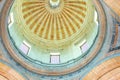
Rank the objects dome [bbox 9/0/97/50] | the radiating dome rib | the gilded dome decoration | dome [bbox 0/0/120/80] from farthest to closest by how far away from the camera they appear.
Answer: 1. the radiating dome rib
2. the gilded dome decoration
3. dome [bbox 9/0/97/50]
4. dome [bbox 0/0/120/80]

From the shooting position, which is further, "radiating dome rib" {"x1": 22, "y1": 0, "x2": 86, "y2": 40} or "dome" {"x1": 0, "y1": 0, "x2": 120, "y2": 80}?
"radiating dome rib" {"x1": 22, "y1": 0, "x2": 86, "y2": 40}

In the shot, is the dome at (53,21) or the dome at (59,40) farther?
the dome at (53,21)

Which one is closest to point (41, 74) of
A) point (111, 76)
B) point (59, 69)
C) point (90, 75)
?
point (59, 69)

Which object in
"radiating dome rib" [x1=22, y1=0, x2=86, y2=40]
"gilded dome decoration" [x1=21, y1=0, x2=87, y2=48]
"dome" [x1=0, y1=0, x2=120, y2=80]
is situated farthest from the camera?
"radiating dome rib" [x1=22, y1=0, x2=86, y2=40]

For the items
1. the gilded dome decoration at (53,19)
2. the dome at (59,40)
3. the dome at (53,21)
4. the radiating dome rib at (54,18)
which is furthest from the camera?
the radiating dome rib at (54,18)

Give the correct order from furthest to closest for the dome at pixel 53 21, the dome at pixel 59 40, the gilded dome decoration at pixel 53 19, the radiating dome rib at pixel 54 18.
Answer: the radiating dome rib at pixel 54 18 → the gilded dome decoration at pixel 53 19 → the dome at pixel 53 21 → the dome at pixel 59 40

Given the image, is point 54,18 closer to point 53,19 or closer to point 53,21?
point 53,19

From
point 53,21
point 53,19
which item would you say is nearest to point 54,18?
point 53,19

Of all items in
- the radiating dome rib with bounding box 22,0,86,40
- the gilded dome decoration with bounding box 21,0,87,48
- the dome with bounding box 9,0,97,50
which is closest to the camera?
the dome with bounding box 9,0,97,50

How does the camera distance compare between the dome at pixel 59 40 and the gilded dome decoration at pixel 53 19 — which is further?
the gilded dome decoration at pixel 53 19

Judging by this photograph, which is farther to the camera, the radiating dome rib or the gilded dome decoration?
the radiating dome rib

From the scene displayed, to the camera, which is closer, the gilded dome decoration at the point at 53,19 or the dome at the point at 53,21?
the dome at the point at 53,21

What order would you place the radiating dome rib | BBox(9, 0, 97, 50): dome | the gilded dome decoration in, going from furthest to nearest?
1. the radiating dome rib
2. the gilded dome decoration
3. BBox(9, 0, 97, 50): dome

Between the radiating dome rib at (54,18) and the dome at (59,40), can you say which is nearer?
the dome at (59,40)
